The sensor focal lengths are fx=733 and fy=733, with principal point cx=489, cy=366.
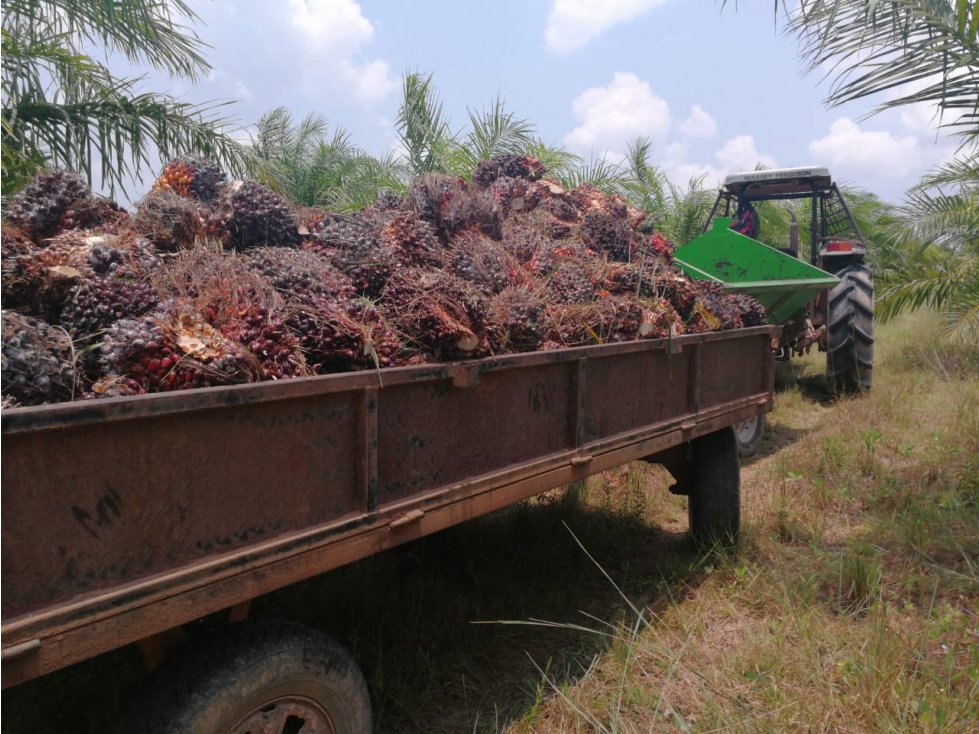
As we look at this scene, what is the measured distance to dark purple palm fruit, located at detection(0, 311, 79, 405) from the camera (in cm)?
163

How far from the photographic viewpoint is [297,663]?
1859 mm

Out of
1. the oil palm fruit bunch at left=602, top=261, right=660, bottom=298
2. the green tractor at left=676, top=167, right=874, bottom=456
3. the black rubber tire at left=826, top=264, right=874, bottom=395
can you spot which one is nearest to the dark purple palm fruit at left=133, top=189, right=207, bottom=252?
the oil palm fruit bunch at left=602, top=261, right=660, bottom=298

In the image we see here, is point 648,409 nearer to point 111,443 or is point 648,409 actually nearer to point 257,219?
point 257,219

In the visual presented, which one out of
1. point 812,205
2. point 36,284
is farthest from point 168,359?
point 812,205

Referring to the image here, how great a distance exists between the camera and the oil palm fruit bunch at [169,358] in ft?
5.90

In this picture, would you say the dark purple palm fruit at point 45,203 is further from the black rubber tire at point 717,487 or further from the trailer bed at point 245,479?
the black rubber tire at point 717,487

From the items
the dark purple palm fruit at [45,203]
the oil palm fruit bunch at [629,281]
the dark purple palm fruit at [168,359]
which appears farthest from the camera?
the oil palm fruit bunch at [629,281]

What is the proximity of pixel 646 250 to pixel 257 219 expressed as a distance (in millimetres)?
2419

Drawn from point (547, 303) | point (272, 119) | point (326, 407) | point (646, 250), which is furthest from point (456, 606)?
point (272, 119)

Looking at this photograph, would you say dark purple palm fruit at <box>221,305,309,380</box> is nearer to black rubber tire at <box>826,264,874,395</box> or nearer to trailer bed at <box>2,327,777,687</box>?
trailer bed at <box>2,327,777,687</box>

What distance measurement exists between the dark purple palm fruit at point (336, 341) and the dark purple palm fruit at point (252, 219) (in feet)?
3.29

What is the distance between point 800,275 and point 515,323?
438 centimetres

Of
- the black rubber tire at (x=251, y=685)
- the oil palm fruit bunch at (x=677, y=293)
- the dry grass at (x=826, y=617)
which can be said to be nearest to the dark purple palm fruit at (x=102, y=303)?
the black rubber tire at (x=251, y=685)

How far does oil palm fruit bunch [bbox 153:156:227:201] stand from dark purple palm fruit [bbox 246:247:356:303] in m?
1.00
